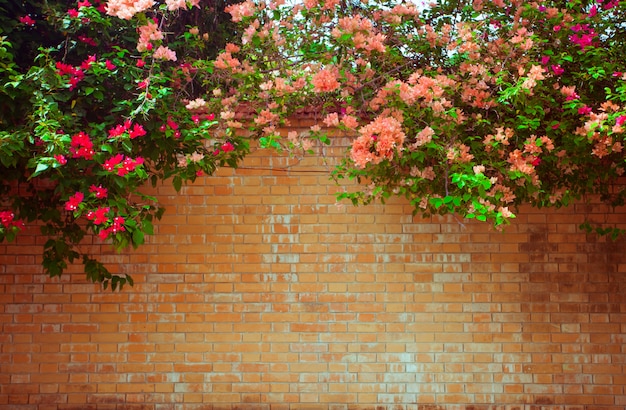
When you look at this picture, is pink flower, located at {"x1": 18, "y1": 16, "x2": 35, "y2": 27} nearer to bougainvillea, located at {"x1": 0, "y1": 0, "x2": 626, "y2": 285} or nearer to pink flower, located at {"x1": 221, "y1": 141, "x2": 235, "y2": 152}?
bougainvillea, located at {"x1": 0, "y1": 0, "x2": 626, "y2": 285}

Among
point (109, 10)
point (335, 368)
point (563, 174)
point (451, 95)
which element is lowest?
point (335, 368)

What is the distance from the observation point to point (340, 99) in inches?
184

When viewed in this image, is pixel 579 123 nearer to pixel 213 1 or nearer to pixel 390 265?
pixel 390 265

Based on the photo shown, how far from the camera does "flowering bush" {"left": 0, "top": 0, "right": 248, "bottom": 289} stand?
3.77 meters

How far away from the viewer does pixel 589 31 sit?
4.39 m

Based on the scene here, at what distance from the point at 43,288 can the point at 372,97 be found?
3.11 m

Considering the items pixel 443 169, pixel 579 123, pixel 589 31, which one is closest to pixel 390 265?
pixel 443 169

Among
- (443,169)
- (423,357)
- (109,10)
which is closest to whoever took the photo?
(109,10)

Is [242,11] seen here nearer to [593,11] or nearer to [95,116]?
[95,116]

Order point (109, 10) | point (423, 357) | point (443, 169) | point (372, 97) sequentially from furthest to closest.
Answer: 1. point (423, 357)
2. point (372, 97)
3. point (443, 169)
4. point (109, 10)

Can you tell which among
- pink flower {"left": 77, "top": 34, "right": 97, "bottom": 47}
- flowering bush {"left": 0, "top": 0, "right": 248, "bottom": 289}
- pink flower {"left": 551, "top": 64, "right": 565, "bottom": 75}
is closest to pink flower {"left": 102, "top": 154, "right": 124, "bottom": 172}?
flowering bush {"left": 0, "top": 0, "right": 248, "bottom": 289}

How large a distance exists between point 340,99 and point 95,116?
171 cm

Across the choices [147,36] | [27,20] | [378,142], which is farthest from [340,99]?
[27,20]

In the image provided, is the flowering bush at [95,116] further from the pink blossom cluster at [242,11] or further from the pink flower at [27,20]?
the pink blossom cluster at [242,11]
